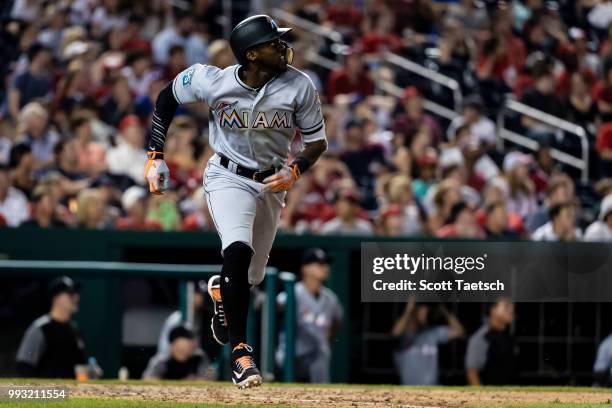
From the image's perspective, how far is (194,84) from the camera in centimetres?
734

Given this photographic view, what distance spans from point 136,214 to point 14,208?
3.35ft

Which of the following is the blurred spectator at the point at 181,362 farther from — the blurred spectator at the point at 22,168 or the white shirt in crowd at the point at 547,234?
the white shirt in crowd at the point at 547,234

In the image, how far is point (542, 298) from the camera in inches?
393

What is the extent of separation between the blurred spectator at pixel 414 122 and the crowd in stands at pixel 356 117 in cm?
3

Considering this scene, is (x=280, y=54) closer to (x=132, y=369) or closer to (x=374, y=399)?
(x=374, y=399)

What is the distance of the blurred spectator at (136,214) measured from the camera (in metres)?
11.4

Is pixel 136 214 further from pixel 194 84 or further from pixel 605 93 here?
pixel 605 93

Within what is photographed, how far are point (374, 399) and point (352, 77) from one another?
811 centimetres

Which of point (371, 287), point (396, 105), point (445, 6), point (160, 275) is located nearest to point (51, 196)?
point (160, 275)

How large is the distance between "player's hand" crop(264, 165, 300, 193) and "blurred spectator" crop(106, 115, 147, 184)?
18.1ft

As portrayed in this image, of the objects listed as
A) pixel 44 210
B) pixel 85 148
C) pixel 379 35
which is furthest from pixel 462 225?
pixel 379 35

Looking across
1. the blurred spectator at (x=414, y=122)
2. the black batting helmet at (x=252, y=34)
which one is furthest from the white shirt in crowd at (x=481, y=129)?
the black batting helmet at (x=252, y=34)

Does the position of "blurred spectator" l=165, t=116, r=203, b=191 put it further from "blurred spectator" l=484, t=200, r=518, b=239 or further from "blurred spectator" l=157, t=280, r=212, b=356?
"blurred spectator" l=484, t=200, r=518, b=239

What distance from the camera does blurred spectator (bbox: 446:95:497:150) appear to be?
585 inches
